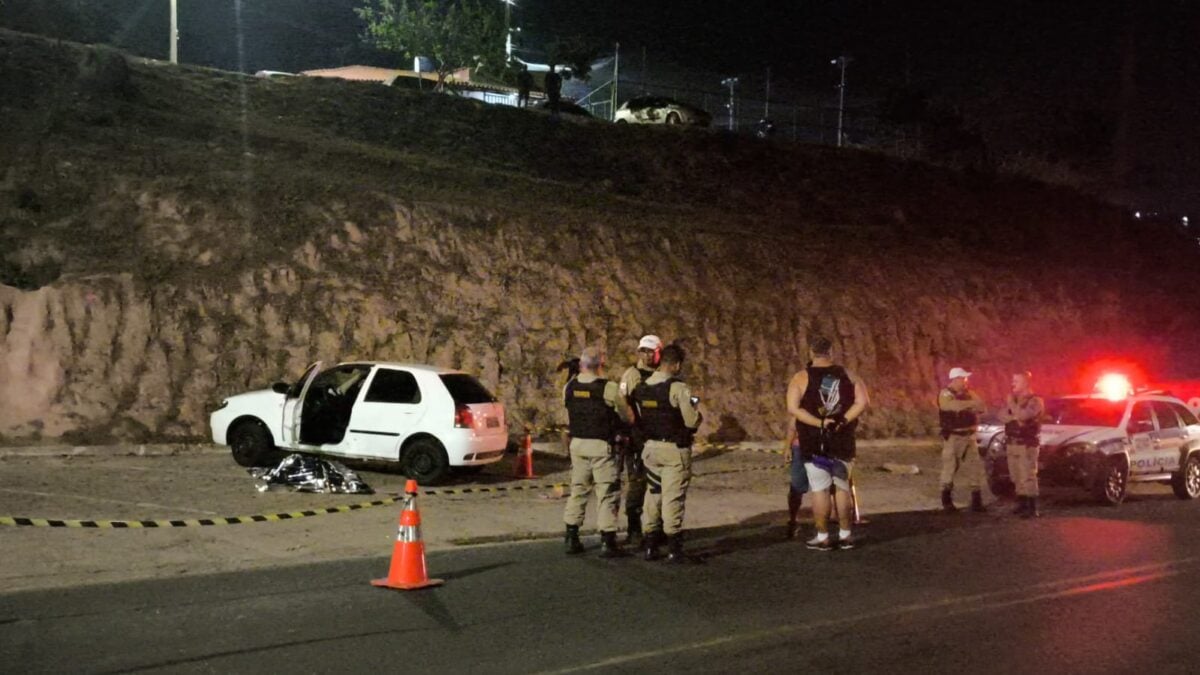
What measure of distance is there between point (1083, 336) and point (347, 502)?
23492 millimetres

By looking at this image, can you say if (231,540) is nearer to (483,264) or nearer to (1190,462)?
(483,264)

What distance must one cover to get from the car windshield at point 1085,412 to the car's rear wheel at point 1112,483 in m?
0.69

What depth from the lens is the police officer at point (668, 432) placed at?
943 cm

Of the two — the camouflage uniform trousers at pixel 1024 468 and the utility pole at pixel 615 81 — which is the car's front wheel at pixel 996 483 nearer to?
the camouflage uniform trousers at pixel 1024 468

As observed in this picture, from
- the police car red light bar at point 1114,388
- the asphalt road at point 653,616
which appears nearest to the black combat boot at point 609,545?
the asphalt road at point 653,616

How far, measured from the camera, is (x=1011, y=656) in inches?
271

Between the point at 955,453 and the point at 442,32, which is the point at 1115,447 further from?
the point at 442,32

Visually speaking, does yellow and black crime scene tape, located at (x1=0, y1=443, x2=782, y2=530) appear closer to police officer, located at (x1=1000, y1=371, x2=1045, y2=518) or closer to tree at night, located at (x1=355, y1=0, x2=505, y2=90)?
police officer, located at (x1=1000, y1=371, x2=1045, y2=518)

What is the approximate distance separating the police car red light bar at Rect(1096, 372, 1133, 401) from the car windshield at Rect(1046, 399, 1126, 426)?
0.16m

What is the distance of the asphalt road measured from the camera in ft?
21.7

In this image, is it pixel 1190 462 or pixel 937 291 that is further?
pixel 937 291

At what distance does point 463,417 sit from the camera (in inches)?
555

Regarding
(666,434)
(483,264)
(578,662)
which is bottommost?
(578,662)

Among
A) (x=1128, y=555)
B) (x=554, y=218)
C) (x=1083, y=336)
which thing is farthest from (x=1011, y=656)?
(x=1083, y=336)
